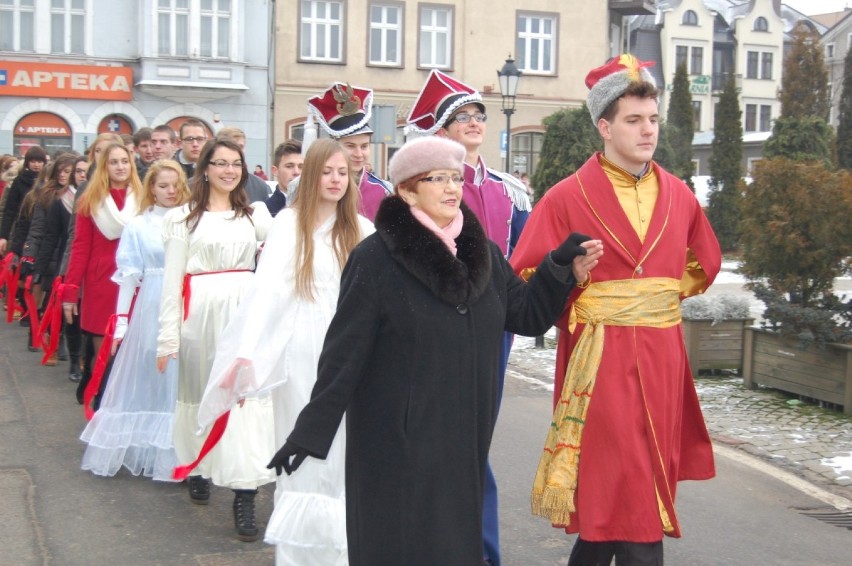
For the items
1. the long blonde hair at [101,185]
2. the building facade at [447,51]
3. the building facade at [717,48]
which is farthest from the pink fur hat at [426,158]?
the building facade at [717,48]

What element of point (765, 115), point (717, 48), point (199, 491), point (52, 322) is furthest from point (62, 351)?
point (765, 115)

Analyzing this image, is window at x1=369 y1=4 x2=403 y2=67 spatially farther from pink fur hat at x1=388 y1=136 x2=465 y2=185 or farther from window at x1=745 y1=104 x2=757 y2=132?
window at x1=745 y1=104 x2=757 y2=132

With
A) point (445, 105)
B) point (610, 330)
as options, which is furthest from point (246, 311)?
point (610, 330)

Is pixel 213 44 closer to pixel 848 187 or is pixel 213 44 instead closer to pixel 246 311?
pixel 848 187

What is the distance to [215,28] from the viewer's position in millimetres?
32812

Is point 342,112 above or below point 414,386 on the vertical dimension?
above

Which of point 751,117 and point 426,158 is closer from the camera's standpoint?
point 426,158

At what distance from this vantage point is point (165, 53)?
3238 centimetres

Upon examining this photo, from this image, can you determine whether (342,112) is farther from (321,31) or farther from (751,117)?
(751,117)

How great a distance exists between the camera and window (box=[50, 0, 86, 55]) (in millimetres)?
31906

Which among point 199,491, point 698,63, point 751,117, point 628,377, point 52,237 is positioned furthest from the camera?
point 751,117

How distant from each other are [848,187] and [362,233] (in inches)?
198

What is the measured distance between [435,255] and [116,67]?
30541mm

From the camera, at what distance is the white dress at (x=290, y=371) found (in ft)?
15.4
